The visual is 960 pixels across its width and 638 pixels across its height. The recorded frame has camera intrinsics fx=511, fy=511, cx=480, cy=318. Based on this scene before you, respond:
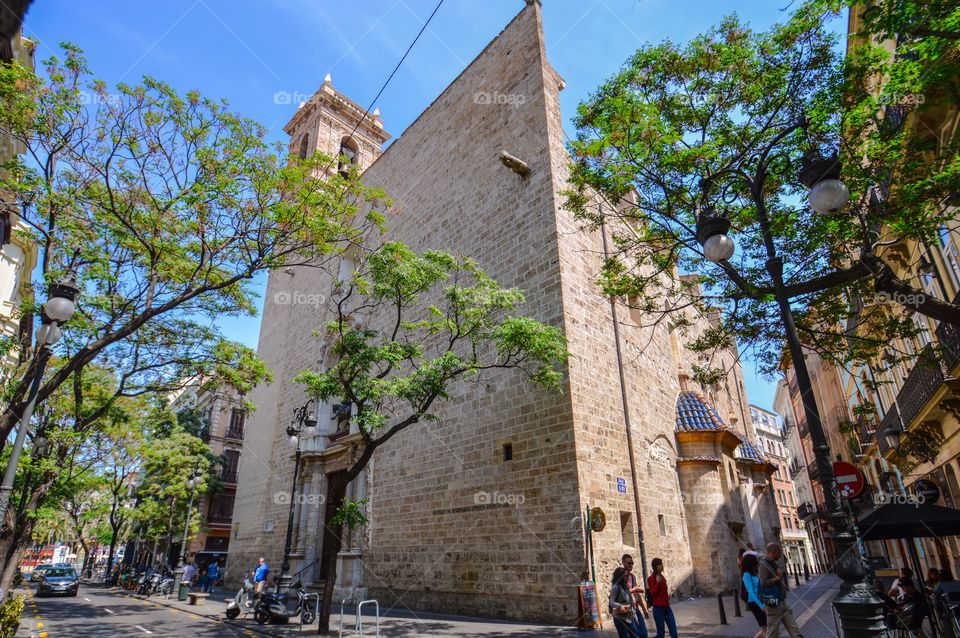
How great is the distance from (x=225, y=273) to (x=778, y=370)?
1104cm

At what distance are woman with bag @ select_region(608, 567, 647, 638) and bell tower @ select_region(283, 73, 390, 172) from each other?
25.5m

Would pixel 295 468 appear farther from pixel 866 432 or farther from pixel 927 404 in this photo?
pixel 866 432

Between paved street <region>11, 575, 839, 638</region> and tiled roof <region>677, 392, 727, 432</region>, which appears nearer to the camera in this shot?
paved street <region>11, 575, 839, 638</region>

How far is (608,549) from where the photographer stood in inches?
384

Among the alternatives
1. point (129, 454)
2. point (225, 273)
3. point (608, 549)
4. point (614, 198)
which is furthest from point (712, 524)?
point (129, 454)

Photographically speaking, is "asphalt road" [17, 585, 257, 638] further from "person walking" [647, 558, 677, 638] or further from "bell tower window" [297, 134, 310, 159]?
"bell tower window" [297, 134, 310, 159]

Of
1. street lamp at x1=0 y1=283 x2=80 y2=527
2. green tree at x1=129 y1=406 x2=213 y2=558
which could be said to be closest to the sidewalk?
street lamp at x1=0 y1=283 x2=80 y2=527

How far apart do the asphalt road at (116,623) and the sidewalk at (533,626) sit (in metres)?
0.70

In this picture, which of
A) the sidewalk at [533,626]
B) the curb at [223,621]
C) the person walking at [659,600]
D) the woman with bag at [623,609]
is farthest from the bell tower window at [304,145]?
the woman with bag at [623,609]

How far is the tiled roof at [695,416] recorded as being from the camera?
14750 mm

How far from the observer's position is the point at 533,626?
9.15 metres

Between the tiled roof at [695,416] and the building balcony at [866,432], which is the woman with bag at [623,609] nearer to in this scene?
the tiled roof at [695,416]

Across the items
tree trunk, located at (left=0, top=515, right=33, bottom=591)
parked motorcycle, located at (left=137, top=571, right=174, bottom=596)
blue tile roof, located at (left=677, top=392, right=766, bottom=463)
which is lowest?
parked motorcycle, located at (left=137, top=571, right=174, bottom=596)

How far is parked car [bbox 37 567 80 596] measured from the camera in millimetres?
21188
